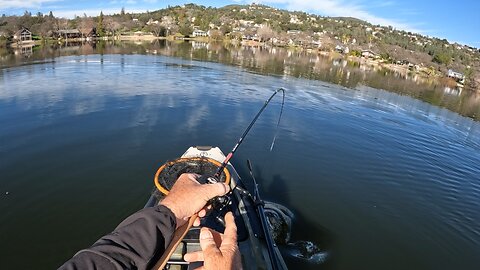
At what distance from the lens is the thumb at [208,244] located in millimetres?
1879

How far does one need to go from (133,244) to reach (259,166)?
11492 millimetres

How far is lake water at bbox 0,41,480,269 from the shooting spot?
8.91 metres

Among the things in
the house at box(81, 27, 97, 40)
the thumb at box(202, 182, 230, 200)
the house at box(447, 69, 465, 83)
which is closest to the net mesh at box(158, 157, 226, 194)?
the thumb at box(202, 182, 230, 200)

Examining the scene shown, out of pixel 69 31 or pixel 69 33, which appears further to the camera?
pixel 69 33

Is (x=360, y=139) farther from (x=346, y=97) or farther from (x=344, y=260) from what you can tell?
(x=346, y=97)

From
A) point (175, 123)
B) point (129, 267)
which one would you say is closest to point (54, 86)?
point (175, 123)

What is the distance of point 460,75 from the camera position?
8350cm

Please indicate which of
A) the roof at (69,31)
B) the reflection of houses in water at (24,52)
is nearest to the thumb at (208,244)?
the reflection of houses in water at (24,52)

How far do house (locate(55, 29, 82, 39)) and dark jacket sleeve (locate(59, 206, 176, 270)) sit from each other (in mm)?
105602

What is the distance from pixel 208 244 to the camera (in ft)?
6.31

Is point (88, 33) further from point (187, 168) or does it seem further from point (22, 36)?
point (187, 168)

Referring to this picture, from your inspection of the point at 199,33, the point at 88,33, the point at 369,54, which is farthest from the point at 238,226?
the point at 199,33

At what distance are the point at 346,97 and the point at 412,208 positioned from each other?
1978 cm

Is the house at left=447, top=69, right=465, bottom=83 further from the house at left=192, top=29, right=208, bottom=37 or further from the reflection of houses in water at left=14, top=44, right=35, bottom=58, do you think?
the reflection of houses in water at left=14, top=44, right=35, bottom=58
